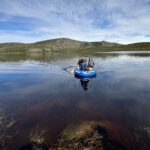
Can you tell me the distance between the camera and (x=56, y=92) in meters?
12.3

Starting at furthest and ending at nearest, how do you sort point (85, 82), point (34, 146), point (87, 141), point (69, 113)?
point (85, 82)
point (69, 113)
point (87, 141)
point (34, 146)

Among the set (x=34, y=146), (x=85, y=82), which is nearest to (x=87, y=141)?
(x=34, y=146)

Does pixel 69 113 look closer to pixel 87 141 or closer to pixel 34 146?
pixel 87 141

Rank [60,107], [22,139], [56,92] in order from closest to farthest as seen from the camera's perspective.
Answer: [22,139] → [60,107] → [56,92]

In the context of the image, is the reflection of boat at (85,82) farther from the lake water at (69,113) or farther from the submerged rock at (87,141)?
the submerged rock at (87,141)

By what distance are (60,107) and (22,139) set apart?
3.68 metres

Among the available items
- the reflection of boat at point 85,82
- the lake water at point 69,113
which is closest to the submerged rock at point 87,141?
the lake water at point 69,113

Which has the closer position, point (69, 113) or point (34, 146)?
point (34, 146)

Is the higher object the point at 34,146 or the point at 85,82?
the point at 34,146

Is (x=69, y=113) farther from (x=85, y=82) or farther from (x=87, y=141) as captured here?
(x=85, y=82)

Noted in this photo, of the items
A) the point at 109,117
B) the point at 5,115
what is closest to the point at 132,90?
the point at 109,117

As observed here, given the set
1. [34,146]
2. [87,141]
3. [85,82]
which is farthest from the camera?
[85,82]

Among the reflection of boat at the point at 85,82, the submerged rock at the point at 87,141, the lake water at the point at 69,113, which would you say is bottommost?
the reflection of boat at the point at 85,82

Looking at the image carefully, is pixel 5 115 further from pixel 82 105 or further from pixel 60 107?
pixel 82 105
